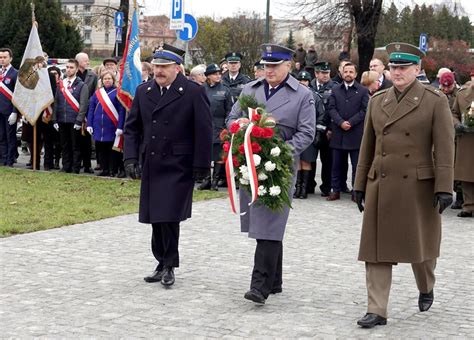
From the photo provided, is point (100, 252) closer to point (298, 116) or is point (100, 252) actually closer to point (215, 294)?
point (215, 294)

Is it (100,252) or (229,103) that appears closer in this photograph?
(100,252)

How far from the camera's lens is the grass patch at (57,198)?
11820 millimetres

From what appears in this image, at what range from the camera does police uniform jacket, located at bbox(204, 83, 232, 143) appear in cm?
1529

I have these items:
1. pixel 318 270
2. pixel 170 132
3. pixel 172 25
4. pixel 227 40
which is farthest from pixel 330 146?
pixel 227 40

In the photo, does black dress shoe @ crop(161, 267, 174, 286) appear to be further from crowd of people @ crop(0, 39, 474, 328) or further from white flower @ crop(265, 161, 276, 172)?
white flower @ crop(265, 161, 276, 172)

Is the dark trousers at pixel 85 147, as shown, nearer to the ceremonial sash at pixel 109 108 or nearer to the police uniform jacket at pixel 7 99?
the ceremonial sash at pixel 109 108

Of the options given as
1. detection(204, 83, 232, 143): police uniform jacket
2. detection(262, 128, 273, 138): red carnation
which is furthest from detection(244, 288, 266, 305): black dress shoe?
detection(204, 83, 232, 143): police uniform jacket

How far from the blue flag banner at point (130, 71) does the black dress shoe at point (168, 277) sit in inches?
317

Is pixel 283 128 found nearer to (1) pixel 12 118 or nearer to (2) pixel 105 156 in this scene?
(2) pixel 105 156

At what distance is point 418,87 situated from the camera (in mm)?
7332

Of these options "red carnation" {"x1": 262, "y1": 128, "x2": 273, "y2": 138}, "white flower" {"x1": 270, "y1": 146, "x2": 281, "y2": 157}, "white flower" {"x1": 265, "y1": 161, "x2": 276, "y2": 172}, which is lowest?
"white flower" {"x1": 265, "y1": 161, "x2": 276, "y2": 172}

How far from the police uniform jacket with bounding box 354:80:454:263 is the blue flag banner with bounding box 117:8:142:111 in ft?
30.8

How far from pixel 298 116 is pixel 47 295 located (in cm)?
255

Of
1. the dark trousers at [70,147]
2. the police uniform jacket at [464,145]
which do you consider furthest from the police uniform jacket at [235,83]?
the police uniform jacket at [464,145]
